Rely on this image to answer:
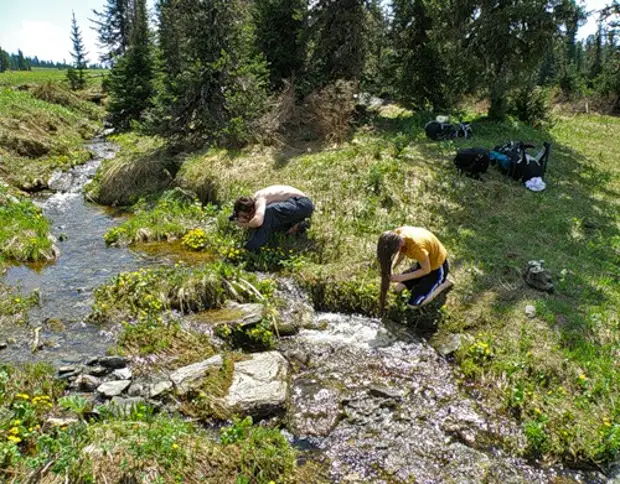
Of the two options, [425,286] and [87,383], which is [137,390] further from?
[425,286]

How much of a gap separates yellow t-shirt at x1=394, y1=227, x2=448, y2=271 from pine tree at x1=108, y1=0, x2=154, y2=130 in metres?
21.9

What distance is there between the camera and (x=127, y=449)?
3424 millimetres

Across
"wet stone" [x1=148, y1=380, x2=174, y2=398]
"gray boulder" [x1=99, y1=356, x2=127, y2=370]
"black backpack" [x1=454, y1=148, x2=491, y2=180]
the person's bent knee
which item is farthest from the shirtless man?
"black backpack" [x1=454, y1=148, x2=491, y2=180]

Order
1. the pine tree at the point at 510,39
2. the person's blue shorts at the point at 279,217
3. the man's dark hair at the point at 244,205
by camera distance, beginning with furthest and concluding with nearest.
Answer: the pine tree at the point at 510,39 → the person's blue shorts at the point at 279,217 → the man's dark hair at the point at 244,205

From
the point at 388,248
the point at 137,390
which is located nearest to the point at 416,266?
the point at 388,248

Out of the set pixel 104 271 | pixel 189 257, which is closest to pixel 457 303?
pixel 189 257

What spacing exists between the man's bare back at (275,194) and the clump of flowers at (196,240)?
158cm

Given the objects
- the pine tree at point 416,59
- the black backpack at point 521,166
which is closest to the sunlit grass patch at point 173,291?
the black backpack at point 521,166

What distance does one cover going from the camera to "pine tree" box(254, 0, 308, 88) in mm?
15711

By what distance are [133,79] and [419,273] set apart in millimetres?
23227

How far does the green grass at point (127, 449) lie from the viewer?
330 cm

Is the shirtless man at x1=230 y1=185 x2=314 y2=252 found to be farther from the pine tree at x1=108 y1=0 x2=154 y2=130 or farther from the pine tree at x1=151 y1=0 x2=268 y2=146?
the pine tree at x1=108 y1=0 x2=154 y2=130

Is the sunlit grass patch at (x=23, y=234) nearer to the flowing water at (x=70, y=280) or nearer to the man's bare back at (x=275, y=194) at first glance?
the flowing water at (x=70, y=280)

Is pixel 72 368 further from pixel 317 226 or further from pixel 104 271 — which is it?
pixel 317 226
